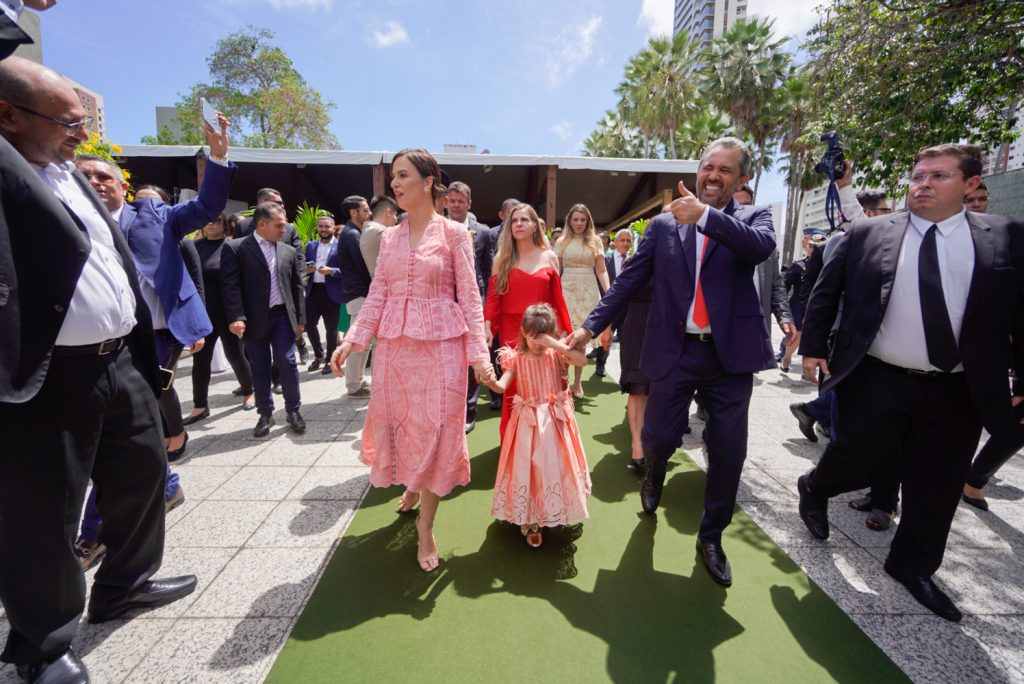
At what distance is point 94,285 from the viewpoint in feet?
5.80

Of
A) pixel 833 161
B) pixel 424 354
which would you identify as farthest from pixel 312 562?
pixel 833 161

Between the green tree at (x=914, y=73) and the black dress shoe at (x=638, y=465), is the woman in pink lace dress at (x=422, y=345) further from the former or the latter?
the green tree at (x=914, y=73)

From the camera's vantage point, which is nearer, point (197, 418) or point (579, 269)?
point (197, 418)

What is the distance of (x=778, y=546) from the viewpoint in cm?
272

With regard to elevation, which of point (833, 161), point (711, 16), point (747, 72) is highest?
point (711, 16)

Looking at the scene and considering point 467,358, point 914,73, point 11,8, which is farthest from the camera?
point 914,73

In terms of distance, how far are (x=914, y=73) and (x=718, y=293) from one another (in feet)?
17.4

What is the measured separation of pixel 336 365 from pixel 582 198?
17222 mm

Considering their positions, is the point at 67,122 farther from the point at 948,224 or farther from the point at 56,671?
the point at 948,224

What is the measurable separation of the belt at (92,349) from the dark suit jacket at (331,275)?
3.73 meters

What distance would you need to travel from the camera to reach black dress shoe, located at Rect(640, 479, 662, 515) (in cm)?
301

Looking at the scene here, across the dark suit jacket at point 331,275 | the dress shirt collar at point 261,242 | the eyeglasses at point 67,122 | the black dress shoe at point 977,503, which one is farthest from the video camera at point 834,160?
the dark suit jacket at point 331,275

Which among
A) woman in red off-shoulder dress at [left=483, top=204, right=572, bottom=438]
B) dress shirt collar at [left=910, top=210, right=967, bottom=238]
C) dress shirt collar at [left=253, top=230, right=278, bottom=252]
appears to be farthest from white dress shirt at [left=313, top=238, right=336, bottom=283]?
dress shirt collar at [left=910, top=210, right=967, bottom=238]

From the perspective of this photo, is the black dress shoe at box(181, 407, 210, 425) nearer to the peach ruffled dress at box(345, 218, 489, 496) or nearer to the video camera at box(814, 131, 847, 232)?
the peach ruffled dress at box(345, 218, 489, 496)
